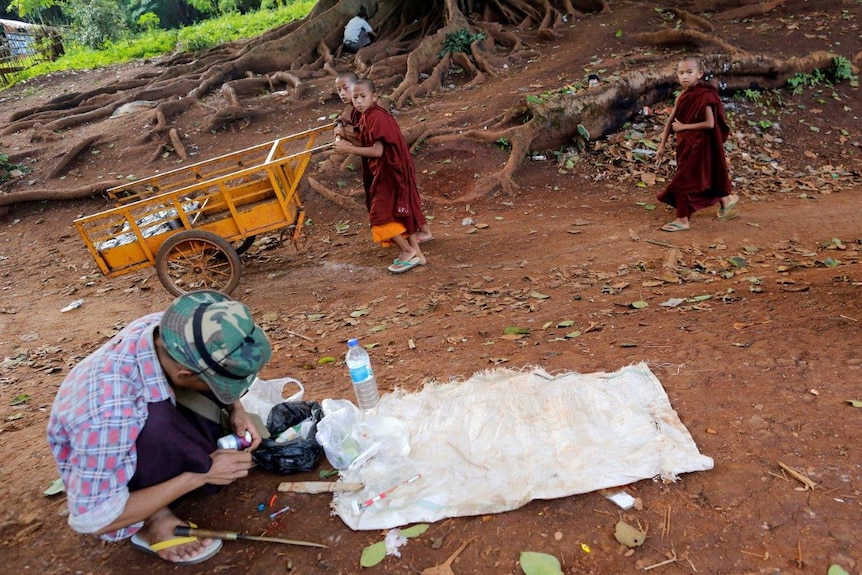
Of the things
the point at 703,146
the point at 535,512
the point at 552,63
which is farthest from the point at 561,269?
the point at 552,63

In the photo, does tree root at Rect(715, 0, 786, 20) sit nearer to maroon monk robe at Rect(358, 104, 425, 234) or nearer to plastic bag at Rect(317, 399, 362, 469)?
maroon monk robe at Rect(358, 104, 425, 234)

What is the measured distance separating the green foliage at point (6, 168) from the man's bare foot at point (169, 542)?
9864 mm

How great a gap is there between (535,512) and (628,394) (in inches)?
34.4

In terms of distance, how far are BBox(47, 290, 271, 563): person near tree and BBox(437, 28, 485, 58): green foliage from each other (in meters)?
9.39

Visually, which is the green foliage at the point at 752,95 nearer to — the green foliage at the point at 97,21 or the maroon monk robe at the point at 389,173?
the maroon monk robe at the point at 389,173

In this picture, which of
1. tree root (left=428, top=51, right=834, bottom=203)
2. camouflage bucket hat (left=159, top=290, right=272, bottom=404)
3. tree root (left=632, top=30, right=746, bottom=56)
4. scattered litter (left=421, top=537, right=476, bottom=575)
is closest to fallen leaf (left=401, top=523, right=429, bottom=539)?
scattered litter (left=421, top=537, right=476, bottom=575)

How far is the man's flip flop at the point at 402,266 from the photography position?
5379 millimetres

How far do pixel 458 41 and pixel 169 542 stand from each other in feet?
33.2

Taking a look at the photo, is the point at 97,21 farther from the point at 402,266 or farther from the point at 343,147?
the point at 402,266

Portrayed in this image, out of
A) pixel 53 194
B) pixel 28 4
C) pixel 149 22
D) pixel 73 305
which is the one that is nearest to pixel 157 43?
pixel 149 22

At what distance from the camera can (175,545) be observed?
→ 218 cm

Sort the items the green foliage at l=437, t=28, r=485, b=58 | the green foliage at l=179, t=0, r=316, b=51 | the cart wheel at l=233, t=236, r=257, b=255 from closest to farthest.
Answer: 1. the cart wheel at l=233, t=236, r=257, b=255
2. the green foliage at l=437, t=28, r=485, b=58
3. the green foliage at l=179, t=0, r=316, b=51

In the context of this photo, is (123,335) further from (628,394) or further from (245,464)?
(628,394)

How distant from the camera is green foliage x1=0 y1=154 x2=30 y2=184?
9.39 metres
